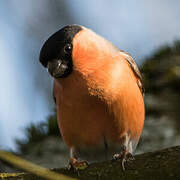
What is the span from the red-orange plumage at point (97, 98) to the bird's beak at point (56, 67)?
0.13m

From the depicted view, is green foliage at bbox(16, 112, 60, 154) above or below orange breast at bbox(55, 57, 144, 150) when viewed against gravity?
below

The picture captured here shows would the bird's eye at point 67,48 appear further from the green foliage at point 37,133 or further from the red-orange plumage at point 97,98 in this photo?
the green foliage at point 37,133

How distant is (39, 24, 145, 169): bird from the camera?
13.6 ft

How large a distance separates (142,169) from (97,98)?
1.42 metres

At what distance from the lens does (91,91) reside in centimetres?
415

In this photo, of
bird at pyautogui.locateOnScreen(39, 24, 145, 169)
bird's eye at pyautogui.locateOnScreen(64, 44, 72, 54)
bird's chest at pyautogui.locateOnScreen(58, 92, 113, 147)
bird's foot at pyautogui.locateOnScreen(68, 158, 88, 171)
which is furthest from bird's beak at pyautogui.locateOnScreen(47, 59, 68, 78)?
bird's foot at pyautogui.locateOnScreen(68, 158, 88, 171)

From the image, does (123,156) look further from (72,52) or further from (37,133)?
(37,133)

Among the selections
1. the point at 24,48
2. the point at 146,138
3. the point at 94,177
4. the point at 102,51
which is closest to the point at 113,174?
the point at 94,177

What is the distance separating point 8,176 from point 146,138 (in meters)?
3.77

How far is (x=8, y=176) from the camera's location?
3029mm

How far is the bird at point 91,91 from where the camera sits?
416 cm

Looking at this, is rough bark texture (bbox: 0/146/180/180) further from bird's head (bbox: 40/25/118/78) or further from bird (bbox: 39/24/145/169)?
bird's head (bbox: 40/25/118/78)

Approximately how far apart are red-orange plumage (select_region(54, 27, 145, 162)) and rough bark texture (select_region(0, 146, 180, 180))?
3.76 ft

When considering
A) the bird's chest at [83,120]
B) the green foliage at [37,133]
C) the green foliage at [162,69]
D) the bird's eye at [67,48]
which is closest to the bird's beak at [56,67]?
the bird's eye at [67,48]
